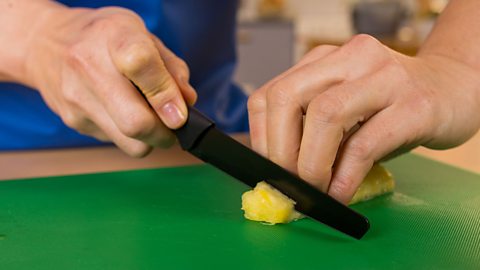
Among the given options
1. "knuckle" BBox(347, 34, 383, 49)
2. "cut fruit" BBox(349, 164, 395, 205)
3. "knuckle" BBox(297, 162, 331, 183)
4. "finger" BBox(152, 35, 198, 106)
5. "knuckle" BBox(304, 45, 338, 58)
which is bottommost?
"cut fruit" BBox(349, 164, 395, 205)

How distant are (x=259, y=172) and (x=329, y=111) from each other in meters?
0.12

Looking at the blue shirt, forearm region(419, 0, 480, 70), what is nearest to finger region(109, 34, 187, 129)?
forearm region(419, 0, 480, 70)

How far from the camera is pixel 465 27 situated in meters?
0.82

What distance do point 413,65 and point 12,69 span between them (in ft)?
1.71

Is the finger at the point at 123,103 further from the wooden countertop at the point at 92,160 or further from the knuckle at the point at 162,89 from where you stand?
the wooden countertop at the point at 92,160

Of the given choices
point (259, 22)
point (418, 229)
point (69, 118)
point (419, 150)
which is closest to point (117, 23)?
point (69, 118)

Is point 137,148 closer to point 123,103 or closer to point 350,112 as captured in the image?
point 123,103

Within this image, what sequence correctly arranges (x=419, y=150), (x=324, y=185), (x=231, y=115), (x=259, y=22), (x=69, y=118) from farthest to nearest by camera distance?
(x=259, y=22) → (x=231, y=115) → (x=419, y=150) → (x=69, y=118) → (x=324, y=185)

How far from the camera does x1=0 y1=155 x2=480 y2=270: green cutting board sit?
0.58 metres

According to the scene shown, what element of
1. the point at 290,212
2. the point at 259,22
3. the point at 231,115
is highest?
the point at 290,212

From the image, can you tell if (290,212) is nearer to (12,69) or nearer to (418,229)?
(418,229)

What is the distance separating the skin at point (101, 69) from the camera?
27.0 inches

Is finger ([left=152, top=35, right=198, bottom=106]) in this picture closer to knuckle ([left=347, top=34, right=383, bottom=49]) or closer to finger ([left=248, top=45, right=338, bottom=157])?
finger ([left=248, top=45, right=338, bottom=157])

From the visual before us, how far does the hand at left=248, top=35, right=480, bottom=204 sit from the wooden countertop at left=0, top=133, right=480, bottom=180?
302mm
